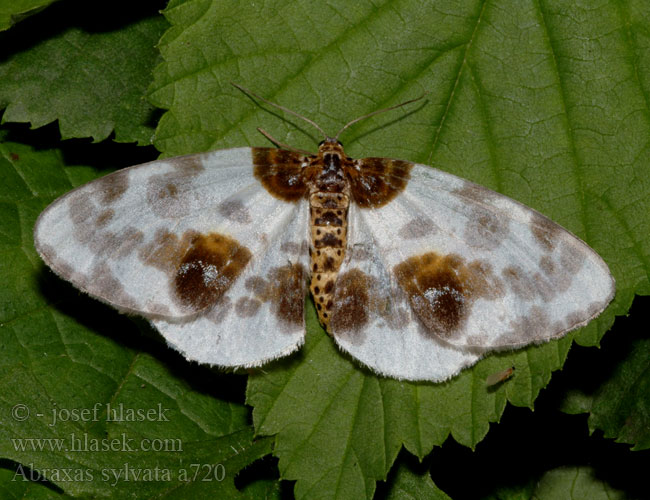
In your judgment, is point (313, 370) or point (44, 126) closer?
point (313, 370)

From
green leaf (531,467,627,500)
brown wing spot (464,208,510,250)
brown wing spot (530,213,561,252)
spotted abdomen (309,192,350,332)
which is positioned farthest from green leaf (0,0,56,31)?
green leaf (531,467,627,500)

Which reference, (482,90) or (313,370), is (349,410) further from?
(482,90)

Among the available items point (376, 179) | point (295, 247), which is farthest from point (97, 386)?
point (376, 179)

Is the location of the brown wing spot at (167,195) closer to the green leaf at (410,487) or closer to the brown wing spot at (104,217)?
the brown wing spot at (104,217)

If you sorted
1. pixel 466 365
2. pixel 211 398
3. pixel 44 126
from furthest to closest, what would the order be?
pixel 44 126, pixel 211 398, pixel 466 365

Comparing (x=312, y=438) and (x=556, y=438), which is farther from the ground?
(x=312, y=438)

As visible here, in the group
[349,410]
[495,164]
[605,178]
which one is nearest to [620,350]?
[605,178]

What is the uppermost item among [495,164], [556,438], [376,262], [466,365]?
[495,164]

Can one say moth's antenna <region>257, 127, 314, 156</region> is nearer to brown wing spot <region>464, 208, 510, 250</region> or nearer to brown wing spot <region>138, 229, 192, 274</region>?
brown wing spot <region>138, 229, 192, 274</region>
